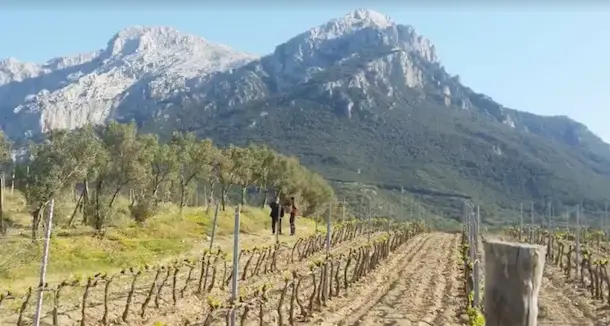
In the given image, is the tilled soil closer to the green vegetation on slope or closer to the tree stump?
the tree stump

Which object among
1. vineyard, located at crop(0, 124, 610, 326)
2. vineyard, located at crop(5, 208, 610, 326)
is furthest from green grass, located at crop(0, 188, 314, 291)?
vineyard, located at crop(5, 208, 610, 326)

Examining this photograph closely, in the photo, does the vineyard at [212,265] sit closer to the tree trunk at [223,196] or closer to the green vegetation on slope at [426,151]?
the tree trunk at [223,196]

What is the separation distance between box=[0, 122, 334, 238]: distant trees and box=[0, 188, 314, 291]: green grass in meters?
1.15

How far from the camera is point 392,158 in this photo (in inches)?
5103

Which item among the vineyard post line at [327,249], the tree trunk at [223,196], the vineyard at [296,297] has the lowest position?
the vineyard at [296,297]

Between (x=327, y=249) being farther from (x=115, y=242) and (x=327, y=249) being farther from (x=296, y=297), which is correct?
(x=115, y=242)

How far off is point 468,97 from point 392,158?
76397mm

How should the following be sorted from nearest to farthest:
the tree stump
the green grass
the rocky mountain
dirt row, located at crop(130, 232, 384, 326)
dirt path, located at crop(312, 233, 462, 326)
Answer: the tree stump
dirt row, located at crop(130, 232, 384, 326)
dirt path, located at crop(312, 233, 462, 326)
the green grass
the rocky mountain

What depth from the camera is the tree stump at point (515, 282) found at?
131 inches

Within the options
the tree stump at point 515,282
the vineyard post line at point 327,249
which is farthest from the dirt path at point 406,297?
the tree stump at point 515,282

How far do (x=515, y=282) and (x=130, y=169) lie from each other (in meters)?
33.4

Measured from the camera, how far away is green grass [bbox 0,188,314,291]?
59.1 ft

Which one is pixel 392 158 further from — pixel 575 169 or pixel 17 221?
pixel 17 221

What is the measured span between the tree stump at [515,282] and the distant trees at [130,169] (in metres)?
17.9
